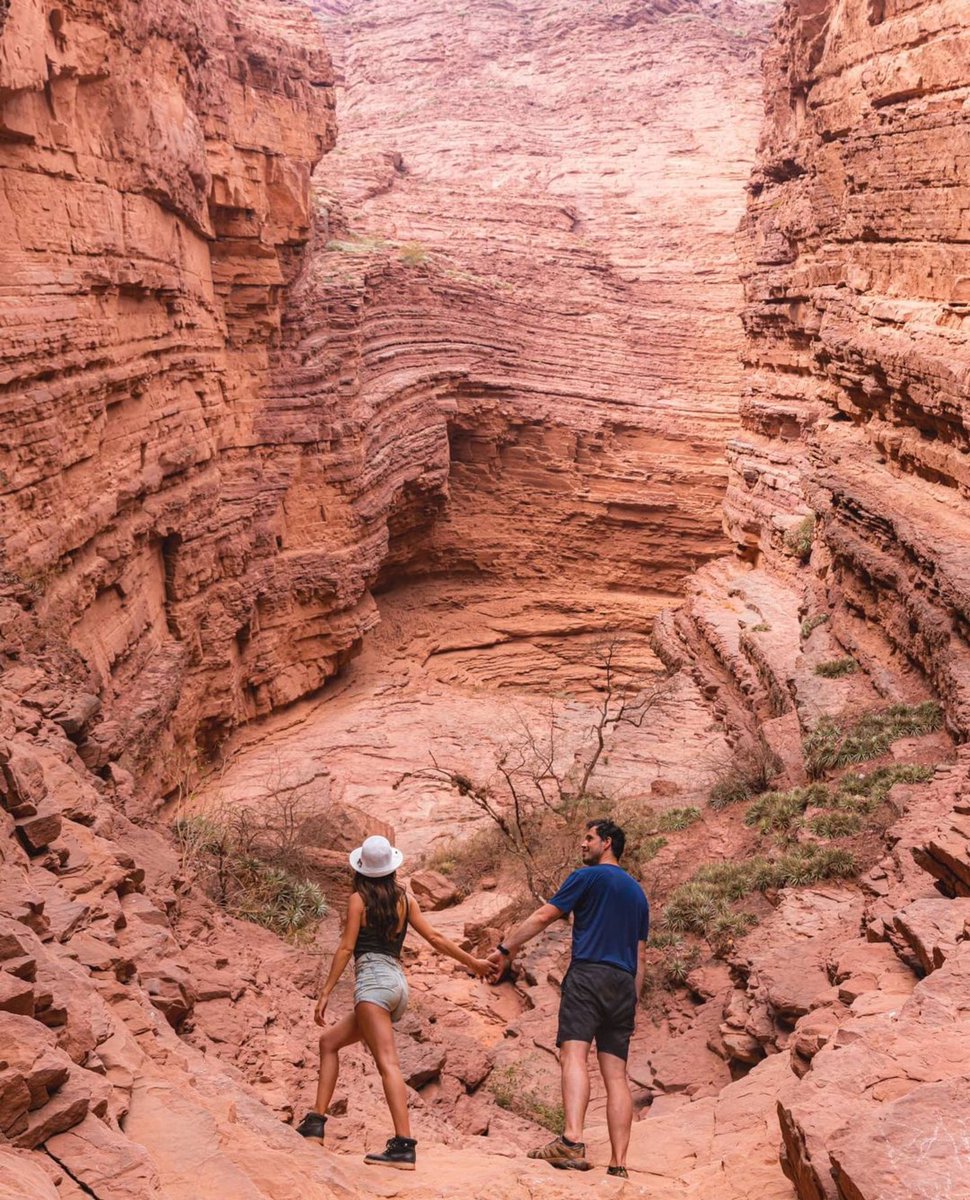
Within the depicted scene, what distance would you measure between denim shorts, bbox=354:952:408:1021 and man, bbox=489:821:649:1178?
61 centimetres

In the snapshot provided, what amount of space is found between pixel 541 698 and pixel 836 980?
46.1 feet

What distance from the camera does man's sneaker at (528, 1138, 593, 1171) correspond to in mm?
4773

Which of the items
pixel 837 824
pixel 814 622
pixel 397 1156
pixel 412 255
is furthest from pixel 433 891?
pixel 412 255

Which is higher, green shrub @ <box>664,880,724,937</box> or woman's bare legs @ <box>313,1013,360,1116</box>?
woman's bare legs @ <box>313,1013,360,1116</box>

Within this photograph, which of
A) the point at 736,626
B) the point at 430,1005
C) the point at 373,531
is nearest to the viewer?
the point at 430,1005

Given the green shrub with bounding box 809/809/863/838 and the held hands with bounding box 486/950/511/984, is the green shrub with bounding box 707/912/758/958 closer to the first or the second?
the green shrub with bounding box 809/809/863/838

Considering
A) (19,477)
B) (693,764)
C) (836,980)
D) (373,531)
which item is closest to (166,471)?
(19,477)

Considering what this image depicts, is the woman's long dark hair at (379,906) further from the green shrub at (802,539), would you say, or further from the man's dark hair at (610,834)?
the green shrub at (802,539)

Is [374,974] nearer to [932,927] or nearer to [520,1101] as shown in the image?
[520,1101]

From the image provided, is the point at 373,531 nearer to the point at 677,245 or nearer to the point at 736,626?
the point at 736,626

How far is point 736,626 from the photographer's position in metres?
15.8

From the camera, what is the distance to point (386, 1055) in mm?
4730

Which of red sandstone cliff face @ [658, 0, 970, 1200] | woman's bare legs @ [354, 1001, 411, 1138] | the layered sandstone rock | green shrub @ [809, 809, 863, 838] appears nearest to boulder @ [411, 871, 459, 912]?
red sandstone cliff face @ [658, 0, 970, 1200]

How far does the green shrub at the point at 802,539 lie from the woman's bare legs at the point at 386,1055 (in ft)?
42.3
